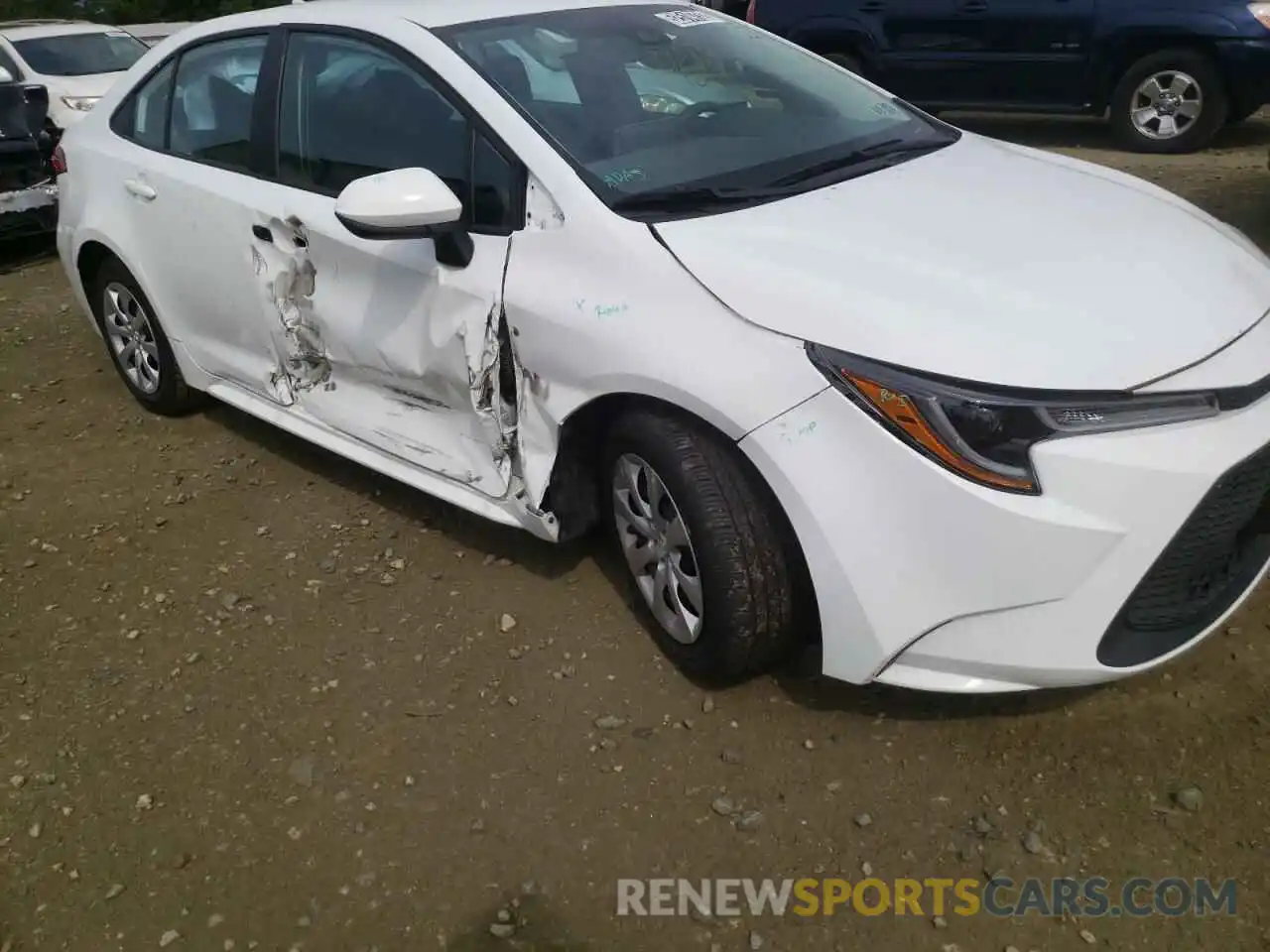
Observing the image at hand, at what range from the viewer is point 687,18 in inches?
143

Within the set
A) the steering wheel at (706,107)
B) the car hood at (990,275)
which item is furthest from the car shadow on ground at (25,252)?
the car hood at (990,275)

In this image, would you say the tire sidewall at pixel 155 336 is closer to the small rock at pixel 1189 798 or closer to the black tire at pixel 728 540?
the black tire at pixel 728 540

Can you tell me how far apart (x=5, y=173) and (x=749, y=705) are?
6.94 m

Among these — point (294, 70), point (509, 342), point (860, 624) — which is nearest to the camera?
point (860, 624)

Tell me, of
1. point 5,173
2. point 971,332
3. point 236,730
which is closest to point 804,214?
point 971,332

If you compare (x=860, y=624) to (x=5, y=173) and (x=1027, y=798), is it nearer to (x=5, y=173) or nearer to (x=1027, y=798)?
Result: (x=1027, y=798)

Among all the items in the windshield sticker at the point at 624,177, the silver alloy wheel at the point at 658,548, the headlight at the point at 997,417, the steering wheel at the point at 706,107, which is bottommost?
the silver alloy wheel at the point at 658,548

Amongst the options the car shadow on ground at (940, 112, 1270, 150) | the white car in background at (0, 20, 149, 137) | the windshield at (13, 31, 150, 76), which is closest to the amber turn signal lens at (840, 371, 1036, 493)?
the car shadow on ground at (940, 112, 1270, 150)

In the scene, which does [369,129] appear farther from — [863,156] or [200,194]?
[863,156]

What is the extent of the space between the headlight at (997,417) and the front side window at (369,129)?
1.24 metres

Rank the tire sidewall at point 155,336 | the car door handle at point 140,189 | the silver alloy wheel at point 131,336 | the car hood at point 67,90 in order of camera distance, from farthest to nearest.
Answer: the car hood at point 67,90 → the silver alloy wheel at point 131,336 → the tire sidewall at point 155,336 → the car door handle at point 140,189

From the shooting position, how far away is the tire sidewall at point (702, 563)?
2547 millimetres

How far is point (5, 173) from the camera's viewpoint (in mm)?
7445

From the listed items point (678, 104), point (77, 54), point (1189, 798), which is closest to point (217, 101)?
point (678, 104)
